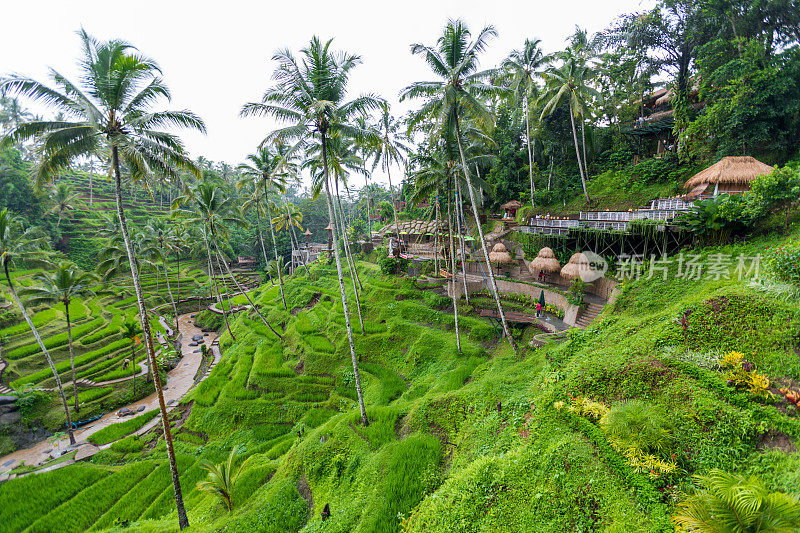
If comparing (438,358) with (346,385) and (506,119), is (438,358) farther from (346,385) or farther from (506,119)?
(506,119)

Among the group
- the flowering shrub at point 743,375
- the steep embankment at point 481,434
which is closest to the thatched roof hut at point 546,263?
the steep embankment at point 481,434

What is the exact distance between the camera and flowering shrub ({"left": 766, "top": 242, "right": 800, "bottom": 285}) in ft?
23.5

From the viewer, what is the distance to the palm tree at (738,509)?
145 inches

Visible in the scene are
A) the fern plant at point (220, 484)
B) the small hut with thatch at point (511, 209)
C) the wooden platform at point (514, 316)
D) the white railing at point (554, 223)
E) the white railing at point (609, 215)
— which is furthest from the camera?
the small hut with thatch at point (511, 209)

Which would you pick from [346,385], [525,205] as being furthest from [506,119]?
[346,385]

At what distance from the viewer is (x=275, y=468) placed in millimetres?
11305

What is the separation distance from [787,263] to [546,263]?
11.0 metres

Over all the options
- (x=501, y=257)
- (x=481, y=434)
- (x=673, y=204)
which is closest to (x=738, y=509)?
(x=481, y=434)

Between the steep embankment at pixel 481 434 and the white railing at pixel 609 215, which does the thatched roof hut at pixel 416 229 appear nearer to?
the white railing at pixel 609 215

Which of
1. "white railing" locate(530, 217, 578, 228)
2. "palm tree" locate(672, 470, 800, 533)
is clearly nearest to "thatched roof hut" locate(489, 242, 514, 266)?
"white railing" locate(530, 217, 578, 228)

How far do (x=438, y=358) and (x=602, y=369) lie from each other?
887cm

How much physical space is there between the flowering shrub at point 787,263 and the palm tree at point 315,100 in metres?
12.7

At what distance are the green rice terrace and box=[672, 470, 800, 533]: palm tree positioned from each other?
33 millimetres

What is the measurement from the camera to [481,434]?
856 centimetres
